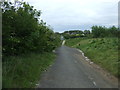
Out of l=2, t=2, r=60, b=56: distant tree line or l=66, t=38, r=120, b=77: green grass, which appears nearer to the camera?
l=2, t=2, r=60, b=56: distant tree line

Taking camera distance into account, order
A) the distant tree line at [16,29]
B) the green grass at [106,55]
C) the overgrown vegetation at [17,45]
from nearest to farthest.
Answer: the overgrown vegetation at [17,45], the distant tree line at [16,29], the green grass at [106,55]

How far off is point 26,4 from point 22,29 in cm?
292

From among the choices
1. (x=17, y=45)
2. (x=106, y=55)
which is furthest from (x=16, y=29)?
(x=106, y=55)

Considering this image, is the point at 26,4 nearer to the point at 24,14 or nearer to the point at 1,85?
the point at 24,14

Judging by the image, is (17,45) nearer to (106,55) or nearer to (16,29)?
(16,29)

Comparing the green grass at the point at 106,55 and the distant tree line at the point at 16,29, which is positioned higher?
the distant tree line at the point at 16,29

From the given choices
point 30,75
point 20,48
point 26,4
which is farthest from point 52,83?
point 26,4

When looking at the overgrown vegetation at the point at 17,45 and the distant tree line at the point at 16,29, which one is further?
the distant tree line at the point at 16,29

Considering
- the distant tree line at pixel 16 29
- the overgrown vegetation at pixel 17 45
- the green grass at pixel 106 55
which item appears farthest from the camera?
the green grass at pixel 106 55

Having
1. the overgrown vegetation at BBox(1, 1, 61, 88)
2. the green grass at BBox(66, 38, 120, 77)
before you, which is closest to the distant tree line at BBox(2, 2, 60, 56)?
the overgrown vegetation at BBox(1, 1, 61, 88)

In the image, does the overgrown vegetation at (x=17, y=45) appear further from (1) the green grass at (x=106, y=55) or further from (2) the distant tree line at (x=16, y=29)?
(1) the green grass at (x=106, y=55)

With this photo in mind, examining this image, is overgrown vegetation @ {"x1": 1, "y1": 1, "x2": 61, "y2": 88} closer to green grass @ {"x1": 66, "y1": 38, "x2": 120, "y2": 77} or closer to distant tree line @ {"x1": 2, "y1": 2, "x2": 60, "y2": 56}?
distant tree line @ {"x1": 2, "y1": 2, "x2": 60, "y2": 56}

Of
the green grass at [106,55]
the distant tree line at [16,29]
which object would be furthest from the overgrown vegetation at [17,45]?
the green grass at [106,55]

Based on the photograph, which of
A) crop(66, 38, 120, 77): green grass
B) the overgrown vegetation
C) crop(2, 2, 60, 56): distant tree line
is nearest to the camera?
the overgrown vegetation
